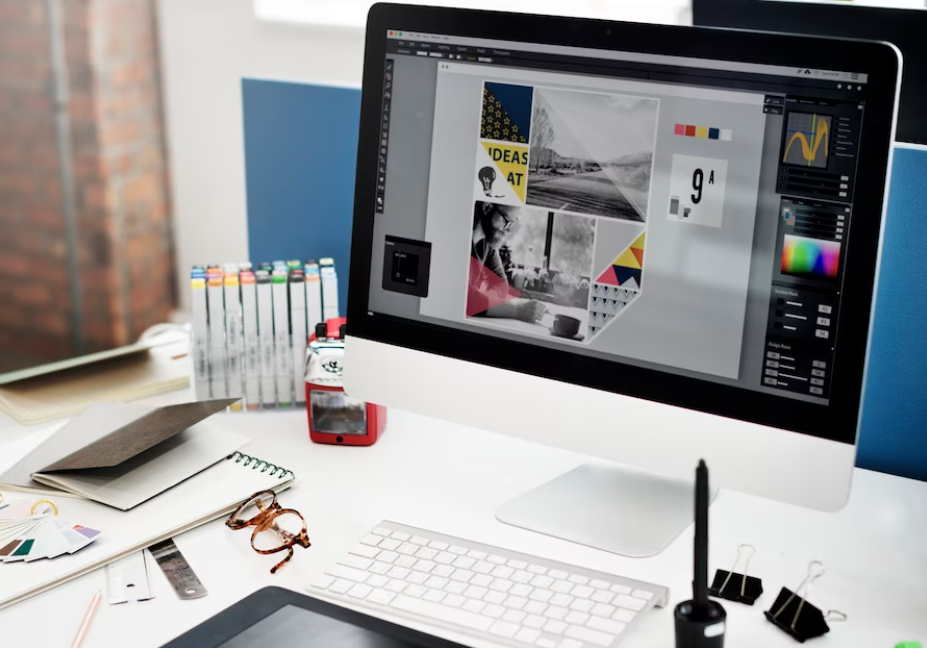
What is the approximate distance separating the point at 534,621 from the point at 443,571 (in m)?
0.11

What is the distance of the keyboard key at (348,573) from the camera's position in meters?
0.89

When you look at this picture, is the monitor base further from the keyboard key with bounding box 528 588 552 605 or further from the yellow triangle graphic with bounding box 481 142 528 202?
the yellow triangle graphic with bounding box 481 142 528 202

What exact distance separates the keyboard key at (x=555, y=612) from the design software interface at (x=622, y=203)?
0.82ft

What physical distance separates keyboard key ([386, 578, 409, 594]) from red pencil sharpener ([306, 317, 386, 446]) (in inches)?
12.8

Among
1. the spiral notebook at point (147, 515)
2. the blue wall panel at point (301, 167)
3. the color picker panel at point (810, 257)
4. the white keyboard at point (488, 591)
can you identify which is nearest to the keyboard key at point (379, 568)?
the white keyboard at point (488, 591)

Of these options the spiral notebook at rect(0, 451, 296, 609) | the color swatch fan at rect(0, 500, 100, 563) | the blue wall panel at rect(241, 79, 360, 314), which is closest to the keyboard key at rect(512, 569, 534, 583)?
the spiral notebook at rect(0, 451, 296, 609)

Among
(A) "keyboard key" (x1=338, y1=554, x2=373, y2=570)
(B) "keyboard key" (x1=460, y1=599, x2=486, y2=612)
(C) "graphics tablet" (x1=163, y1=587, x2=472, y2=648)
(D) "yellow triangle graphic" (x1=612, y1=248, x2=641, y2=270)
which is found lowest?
(C) "graphics tablet" (x1=163, y1=587, x2=472, y2=648)

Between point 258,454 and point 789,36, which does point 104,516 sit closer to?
point 258,454

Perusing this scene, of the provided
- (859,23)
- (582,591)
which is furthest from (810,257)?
(859,23)

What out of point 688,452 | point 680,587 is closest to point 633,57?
point 688,452

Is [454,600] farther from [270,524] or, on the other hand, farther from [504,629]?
[270,524]

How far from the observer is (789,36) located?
2.79 feet

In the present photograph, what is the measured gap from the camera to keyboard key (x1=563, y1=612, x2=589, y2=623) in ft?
2.71

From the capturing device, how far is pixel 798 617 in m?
0.85
